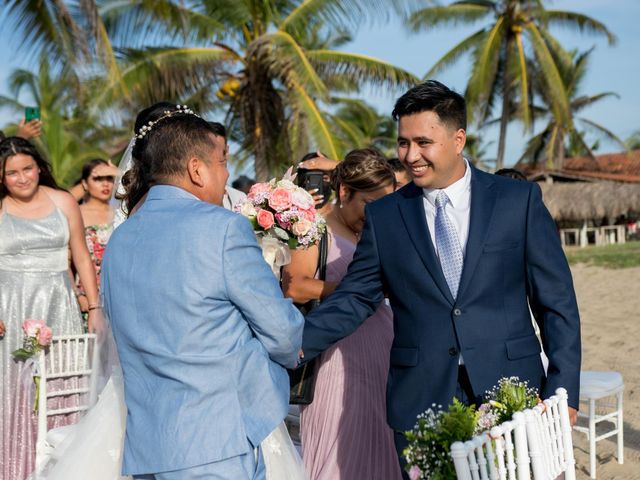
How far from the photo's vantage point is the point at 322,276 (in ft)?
13.3

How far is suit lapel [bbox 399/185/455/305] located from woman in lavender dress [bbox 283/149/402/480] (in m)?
0.86

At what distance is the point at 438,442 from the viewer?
91.0 inches

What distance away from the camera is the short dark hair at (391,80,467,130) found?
9.89 feet

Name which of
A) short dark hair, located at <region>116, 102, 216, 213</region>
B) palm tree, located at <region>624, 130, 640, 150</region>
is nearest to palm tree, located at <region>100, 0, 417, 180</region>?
short dark hair, located at <region>116, 102, 216, 213</region>

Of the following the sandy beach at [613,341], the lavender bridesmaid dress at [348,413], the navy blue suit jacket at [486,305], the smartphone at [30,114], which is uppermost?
the smartphone at [30,114]

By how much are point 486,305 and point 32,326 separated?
9.70ft

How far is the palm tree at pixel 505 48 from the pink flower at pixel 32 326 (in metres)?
25.7

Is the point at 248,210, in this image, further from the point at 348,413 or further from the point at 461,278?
the point at 348,413

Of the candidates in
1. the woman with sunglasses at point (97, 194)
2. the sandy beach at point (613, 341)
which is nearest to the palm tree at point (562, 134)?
the sandy beach at point (613, 341)

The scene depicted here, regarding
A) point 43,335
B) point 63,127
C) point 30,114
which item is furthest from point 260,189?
point 63,127

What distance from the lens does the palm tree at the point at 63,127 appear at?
21.0 meters

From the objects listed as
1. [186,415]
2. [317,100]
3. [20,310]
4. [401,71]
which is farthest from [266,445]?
[401,71]

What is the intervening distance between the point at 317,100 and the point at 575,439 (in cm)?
1190

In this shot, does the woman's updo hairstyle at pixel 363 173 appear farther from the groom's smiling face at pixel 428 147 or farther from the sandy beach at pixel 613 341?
the sandy beach at pixel 613 341
